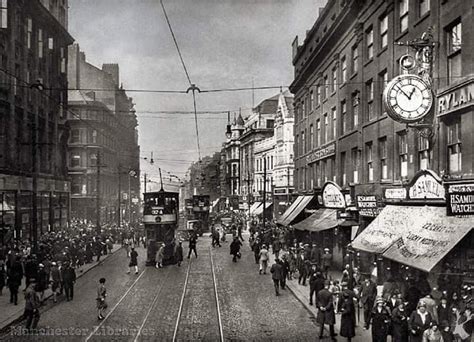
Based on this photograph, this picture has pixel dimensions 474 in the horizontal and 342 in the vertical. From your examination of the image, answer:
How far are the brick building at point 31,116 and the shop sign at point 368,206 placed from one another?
16346 millimetres

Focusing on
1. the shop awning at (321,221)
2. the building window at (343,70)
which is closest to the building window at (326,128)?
the building window at (343,70)

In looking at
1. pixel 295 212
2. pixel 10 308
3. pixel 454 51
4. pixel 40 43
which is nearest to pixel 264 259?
pixel 295 212

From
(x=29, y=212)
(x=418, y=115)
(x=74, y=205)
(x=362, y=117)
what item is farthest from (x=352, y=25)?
(x=74, y=205)

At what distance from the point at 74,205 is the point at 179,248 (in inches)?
1082

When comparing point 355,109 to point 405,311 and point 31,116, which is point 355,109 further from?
point 31,116

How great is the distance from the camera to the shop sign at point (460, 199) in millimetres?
13680

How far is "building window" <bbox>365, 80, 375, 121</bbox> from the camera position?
26891 mm

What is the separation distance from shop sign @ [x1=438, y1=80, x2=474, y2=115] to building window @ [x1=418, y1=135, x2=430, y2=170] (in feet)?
6.09

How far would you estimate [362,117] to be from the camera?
91.6 ft

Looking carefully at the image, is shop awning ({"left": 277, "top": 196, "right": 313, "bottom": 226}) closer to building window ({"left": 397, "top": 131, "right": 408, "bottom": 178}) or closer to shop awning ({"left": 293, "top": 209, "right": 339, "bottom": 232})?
shop awning ({"left": 293, "top": 209, "right": 339, "bottom": 232})

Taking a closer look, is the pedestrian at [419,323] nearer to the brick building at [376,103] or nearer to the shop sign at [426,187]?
the brick building at [376,103]

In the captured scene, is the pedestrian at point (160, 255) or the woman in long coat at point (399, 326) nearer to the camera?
the woman in long coat at point (399, 326)

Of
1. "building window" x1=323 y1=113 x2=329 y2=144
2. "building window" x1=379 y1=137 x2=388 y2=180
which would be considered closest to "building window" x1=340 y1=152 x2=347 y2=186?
"building window" x1=323 y1=113 x2=329 y2=144

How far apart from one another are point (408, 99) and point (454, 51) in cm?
197
